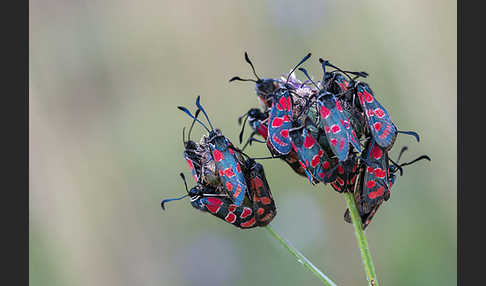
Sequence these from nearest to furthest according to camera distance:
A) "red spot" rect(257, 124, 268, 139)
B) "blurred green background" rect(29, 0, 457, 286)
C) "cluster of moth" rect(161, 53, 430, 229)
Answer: "cluster of moth" rect(161, 53, 430, 229), "red spot" rect(257, 124, 268, 139), "blurred green background" rect(29, 0, 457, 286)

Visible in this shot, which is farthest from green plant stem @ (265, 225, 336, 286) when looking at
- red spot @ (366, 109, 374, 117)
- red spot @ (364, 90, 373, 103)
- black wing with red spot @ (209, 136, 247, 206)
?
red spot @ (364, 90, 373, 103)

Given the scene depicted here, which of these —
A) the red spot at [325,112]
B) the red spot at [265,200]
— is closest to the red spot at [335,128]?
the red spot at [325,112]

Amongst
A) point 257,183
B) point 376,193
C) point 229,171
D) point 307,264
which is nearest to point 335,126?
point 376,193

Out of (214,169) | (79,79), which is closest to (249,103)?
(79,79)

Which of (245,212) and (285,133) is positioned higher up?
(285,133)

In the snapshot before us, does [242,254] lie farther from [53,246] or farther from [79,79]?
[79,79]

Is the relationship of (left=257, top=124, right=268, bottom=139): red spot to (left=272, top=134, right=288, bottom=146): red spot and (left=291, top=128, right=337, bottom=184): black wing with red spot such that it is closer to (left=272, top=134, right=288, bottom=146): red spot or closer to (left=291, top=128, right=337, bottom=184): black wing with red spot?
(left=272, top=134, right=288, bottom=146): red spot

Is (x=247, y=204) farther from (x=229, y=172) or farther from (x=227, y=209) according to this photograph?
(x=229, y=172)
